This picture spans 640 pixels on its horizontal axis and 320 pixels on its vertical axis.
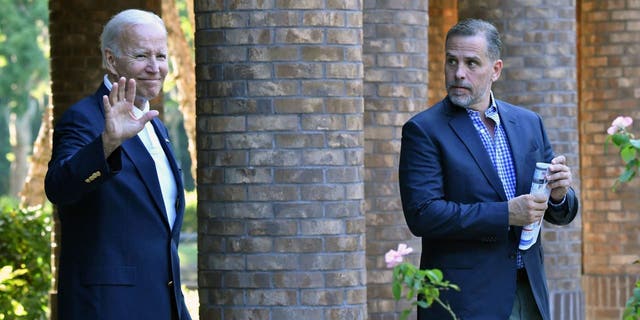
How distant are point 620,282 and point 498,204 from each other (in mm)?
9192

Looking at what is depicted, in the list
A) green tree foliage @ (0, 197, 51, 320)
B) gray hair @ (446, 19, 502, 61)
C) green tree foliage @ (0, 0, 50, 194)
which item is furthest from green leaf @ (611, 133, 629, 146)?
green tree foliage @ (0, 0, 50, 194)

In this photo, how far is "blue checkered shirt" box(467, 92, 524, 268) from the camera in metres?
5.97

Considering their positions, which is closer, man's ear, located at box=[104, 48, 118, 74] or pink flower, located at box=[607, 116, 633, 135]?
man's ear, located at box=[104, 48, 118, 74]

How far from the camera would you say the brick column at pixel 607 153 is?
1424cm

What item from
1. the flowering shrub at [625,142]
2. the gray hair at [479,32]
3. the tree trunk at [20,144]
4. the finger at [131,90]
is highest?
the gray hair at [479,32]

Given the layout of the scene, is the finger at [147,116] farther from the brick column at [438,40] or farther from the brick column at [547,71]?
the brick column at [438,40]

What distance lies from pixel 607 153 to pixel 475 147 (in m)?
8.81

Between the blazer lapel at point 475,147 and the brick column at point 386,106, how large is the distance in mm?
Result: 3970

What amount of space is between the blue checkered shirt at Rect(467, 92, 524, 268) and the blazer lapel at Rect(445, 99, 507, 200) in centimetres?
3

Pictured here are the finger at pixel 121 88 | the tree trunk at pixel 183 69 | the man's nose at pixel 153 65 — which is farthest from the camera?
the tree trunk at pixel 183 69

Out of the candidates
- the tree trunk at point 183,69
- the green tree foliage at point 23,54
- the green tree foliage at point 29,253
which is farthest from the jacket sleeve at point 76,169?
the green tree foliage at point 23,54

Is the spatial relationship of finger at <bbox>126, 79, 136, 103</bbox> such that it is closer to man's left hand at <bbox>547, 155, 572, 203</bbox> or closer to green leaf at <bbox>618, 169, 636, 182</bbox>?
man's left hand at <bbox>547, 155, 572, 203</bbox>

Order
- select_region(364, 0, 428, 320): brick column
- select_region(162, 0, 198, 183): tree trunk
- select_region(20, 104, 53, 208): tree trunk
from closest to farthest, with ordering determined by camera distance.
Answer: select_region(364, 0, 428, 320): brick column
select_region(20, 104, 53, 208): tree trunk
select_region(162, 0, 198, 183): tree trunk

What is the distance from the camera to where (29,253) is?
15.6 meters
